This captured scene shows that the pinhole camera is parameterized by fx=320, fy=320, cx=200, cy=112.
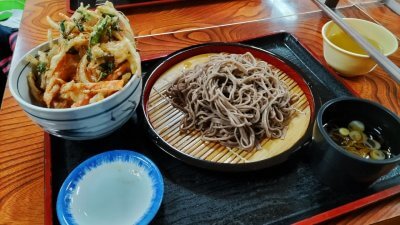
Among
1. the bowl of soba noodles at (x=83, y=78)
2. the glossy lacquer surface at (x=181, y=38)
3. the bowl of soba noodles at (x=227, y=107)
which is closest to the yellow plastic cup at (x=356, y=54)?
the glossy lacquer surface at (x=181, y=38)

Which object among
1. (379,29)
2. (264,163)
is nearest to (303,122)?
(264,163)

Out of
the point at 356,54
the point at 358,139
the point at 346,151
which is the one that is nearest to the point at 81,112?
the point at 346,151

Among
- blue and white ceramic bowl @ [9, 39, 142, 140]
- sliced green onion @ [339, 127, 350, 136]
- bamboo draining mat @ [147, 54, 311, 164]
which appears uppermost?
blue and white ceramic bowl @ [9, 39, 142, 140]

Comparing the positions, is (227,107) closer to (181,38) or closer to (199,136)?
(199,136)

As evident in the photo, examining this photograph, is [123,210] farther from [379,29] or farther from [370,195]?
[379,29]

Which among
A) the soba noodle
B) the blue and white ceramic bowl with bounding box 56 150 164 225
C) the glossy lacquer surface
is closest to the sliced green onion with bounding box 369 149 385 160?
the glossy lacquer surface

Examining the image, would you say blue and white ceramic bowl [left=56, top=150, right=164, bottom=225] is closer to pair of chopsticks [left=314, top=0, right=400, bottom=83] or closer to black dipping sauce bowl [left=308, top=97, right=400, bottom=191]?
black dipping sauce bowl [left=308, top=97, right=400, bottom=191]

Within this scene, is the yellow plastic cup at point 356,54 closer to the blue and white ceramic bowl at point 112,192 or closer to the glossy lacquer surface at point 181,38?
the glossy lacquer surface at point 181,38
